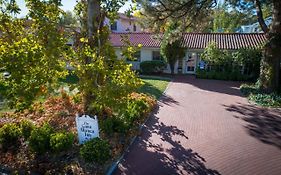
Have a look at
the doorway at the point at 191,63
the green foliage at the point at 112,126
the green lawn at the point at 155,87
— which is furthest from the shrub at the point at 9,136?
the doorway at the point at 191,63

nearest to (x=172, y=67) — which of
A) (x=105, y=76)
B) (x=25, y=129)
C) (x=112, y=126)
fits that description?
(x=112, y=126)

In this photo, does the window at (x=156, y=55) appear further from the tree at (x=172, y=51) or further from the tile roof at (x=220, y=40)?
the tree at (x=172, y=51)

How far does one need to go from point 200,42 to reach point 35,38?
1857cm

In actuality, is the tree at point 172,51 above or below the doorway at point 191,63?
above

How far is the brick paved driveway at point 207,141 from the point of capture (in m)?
6.38

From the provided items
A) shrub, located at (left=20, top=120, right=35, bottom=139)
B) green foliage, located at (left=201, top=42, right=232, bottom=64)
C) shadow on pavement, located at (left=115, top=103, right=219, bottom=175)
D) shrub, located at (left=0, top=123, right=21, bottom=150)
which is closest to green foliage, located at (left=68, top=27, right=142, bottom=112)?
shadow on pavement, located at (left=115, top=103, right=219, bottom=175)

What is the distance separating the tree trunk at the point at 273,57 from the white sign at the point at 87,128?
40.4 feet

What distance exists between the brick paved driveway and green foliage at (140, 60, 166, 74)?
9.02 metres

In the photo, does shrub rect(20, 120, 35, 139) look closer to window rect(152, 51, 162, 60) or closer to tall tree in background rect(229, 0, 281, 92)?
tall tree in background rect(229, 0, 281, 92)

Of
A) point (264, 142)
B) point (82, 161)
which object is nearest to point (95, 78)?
point (82, 161)

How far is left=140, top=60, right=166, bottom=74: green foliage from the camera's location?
22.0 metres

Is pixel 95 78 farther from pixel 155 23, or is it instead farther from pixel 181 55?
pixel 181 55

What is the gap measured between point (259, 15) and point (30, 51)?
14991mm

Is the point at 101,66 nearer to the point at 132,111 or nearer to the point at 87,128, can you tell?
the point at 87,128
